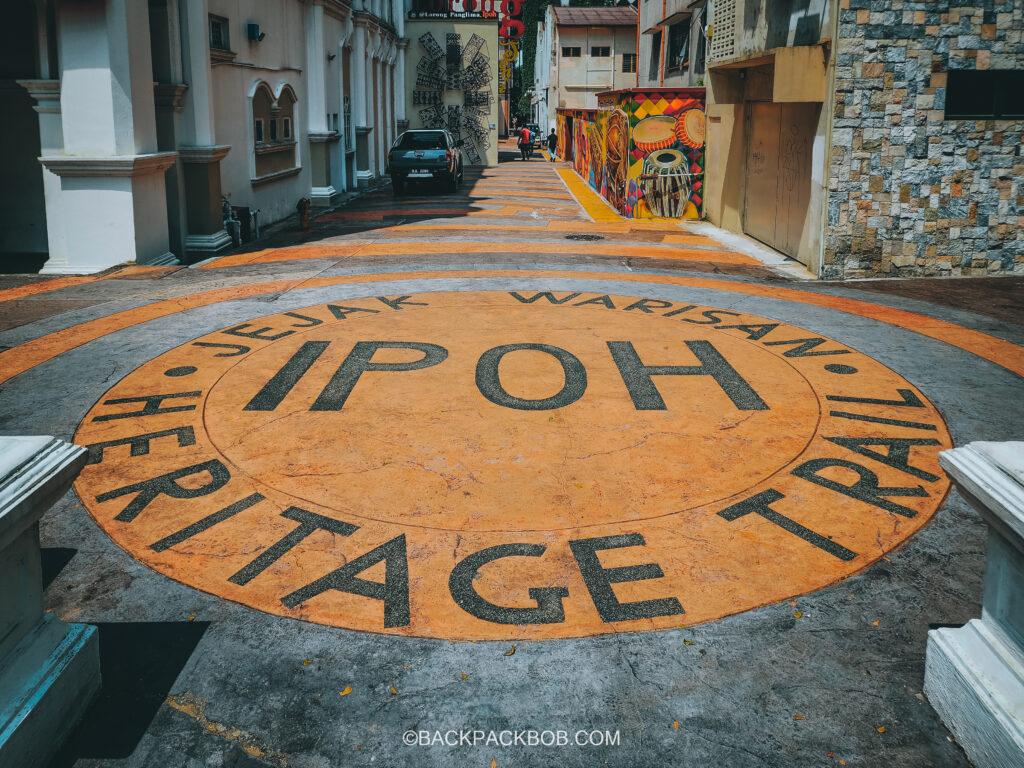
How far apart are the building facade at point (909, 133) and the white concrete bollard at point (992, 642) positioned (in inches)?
417

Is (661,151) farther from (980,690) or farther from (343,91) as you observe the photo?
(980,690)

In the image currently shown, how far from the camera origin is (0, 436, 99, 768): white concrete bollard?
3205 mm

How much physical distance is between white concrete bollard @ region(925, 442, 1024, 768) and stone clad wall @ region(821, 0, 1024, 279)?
417 inches

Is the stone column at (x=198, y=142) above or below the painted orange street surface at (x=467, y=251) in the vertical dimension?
above

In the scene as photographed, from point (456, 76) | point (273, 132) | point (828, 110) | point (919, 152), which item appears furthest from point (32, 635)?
point (456, 76)

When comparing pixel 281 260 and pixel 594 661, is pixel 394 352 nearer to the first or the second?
pixel 594 661

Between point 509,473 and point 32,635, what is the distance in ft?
10.8

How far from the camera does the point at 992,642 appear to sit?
3.51m

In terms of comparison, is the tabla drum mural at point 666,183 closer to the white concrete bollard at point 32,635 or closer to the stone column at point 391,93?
the stone column at point 391,93

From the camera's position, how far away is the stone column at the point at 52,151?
13000mm

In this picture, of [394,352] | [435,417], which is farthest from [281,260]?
[435,417]

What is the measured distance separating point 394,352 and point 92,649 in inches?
221

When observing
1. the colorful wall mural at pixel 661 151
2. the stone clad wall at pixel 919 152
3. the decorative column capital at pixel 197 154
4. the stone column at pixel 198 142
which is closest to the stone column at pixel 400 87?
the colorful wall mural at pixel 661 151

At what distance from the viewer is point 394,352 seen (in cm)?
912
